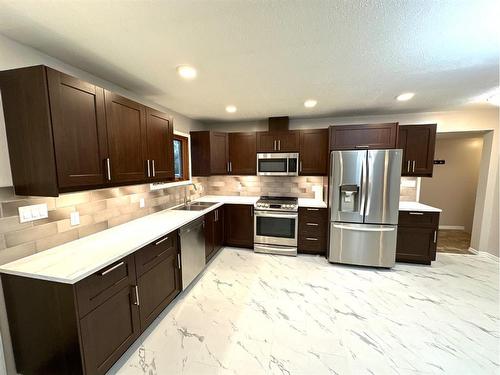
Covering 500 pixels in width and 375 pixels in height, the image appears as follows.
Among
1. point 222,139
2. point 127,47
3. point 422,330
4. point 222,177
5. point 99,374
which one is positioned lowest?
point 422,330

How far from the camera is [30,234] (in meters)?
1.49

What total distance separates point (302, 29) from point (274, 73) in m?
0.67

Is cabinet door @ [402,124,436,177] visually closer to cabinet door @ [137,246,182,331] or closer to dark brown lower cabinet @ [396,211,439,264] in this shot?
dark brown lower cabinet @ [396,211,439,264]

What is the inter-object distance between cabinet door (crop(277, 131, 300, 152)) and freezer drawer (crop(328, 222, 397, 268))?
1.45 m

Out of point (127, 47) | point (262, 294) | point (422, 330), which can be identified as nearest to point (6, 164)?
point (127, 47)

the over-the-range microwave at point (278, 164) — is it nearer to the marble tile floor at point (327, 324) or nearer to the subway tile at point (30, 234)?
the marble tile floor at point (327, 324)

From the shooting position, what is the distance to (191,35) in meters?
1.39

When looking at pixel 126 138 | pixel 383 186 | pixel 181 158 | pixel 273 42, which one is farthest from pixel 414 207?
pixel 126 138

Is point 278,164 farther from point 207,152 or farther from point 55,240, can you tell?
point 55,240

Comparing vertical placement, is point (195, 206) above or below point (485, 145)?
below

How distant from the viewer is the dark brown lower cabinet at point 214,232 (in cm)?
309

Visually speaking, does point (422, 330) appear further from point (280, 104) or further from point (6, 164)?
point (6, 164)

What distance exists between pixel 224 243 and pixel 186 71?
2894mm

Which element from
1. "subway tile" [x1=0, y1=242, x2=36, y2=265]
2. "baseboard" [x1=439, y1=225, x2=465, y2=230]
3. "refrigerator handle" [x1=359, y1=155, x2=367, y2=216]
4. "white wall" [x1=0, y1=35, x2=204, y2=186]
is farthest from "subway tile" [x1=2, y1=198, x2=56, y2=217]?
"baseboard" [x1=439, y1=225, x2=465, y2=230]
